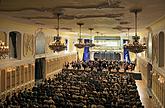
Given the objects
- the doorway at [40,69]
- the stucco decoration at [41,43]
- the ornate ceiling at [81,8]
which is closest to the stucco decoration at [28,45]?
the stucco decoration at [41,43]

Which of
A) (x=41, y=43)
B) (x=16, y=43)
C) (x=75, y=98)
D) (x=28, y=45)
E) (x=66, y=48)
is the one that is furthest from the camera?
(x=41, y=43)

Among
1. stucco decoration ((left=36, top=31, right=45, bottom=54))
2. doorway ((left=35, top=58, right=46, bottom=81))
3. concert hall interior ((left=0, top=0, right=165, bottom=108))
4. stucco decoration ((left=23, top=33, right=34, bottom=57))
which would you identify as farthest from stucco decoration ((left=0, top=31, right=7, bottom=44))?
doorway ((left=35, top=58, right=46, bottom=81))

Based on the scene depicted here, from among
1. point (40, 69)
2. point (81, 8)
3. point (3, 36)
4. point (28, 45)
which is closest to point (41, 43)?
point (40, 69)

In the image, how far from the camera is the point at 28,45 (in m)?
21.0

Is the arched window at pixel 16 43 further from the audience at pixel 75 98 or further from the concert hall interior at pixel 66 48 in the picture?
the audience at pixel 75 98

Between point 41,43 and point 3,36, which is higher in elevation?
point 3,36

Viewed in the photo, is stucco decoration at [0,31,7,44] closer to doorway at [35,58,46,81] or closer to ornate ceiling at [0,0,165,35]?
ornate ceiling at [0,0,165,35]

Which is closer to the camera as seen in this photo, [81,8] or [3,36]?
[81,8]

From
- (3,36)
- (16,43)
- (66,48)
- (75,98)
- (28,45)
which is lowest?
(75,98)

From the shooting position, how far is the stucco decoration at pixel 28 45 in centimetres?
2017

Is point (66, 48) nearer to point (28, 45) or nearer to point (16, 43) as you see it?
point (16, 43)

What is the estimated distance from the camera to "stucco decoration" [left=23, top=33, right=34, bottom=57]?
20.2 metres

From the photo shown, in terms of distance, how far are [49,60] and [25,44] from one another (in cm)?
780

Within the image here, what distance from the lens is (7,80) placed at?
1728 centimetres
